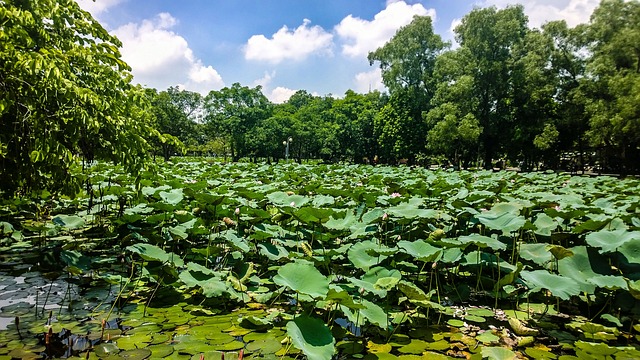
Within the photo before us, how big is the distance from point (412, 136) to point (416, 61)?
580cm

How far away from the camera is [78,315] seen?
2928mm

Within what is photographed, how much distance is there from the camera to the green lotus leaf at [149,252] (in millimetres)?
3055

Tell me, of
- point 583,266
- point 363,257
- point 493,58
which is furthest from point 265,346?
point 493,58

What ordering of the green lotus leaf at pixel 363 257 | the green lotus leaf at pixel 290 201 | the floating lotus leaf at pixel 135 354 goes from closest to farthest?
the floating lotus leaf at pixel 135 354 → the green lotus leaf at pixel 363 257 → the green lotus leaf at pixel 290 201

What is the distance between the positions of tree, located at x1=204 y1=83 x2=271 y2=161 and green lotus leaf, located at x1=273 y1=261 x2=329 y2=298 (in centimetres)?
3647

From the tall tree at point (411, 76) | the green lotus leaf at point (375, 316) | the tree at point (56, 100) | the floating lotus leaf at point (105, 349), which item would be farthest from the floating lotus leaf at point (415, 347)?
the tall tree at point (411, 76)

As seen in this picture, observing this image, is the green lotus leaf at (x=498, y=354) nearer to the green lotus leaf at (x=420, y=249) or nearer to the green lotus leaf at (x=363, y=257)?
the green lotus leaf at (x=420, y=249)

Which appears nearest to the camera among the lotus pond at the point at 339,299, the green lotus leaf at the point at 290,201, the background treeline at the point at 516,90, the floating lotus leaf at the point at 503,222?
the lotus pond at the point at 339,299

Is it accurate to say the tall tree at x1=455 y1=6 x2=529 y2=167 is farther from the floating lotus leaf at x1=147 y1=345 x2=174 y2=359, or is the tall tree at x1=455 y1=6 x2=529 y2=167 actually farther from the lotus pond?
the floating lotus leaf at x1=147 y1=345 x2=174 y2=359

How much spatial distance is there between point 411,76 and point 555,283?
95.7 ft

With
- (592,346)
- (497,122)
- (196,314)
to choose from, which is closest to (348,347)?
(196,314)

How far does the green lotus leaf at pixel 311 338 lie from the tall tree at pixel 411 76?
96.7 ft

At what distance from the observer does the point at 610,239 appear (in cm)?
318

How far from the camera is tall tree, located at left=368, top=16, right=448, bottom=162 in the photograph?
29.1 m
